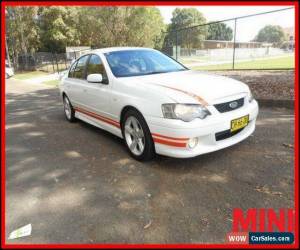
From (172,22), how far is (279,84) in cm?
6842

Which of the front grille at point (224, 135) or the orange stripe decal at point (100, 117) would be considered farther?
the orange stripe decal at point (100, 117)

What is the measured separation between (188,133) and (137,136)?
3.10 ft

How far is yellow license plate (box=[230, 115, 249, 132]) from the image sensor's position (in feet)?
12.4

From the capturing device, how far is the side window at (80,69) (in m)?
5.74

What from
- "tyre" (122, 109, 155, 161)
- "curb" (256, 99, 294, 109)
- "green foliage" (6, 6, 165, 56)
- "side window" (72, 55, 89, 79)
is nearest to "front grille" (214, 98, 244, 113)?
"tyre" (122, 109, 155, 161)

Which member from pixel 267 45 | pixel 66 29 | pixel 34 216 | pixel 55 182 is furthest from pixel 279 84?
pixel 66 29

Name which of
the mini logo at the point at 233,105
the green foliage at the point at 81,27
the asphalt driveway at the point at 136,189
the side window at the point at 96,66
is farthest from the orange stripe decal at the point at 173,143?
→ the green foliage at the point at 81,27

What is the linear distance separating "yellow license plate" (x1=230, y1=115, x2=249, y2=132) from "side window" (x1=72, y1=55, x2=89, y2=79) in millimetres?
3212

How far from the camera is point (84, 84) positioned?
5.56 m

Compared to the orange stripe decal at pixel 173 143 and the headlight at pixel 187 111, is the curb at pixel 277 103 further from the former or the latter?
the orange stripe decal at pixel 173 143

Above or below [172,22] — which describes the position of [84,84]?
below

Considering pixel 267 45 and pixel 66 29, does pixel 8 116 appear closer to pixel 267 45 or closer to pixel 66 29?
pixel 267 45

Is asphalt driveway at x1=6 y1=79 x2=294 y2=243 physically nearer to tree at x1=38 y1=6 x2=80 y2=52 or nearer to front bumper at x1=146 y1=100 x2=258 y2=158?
front bumper at x1=146 y1=100 x2=258 y2=158

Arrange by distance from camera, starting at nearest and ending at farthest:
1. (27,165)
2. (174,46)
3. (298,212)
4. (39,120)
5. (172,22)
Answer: (298,212), (27,165), (39,120), (174,46), (172,22)
